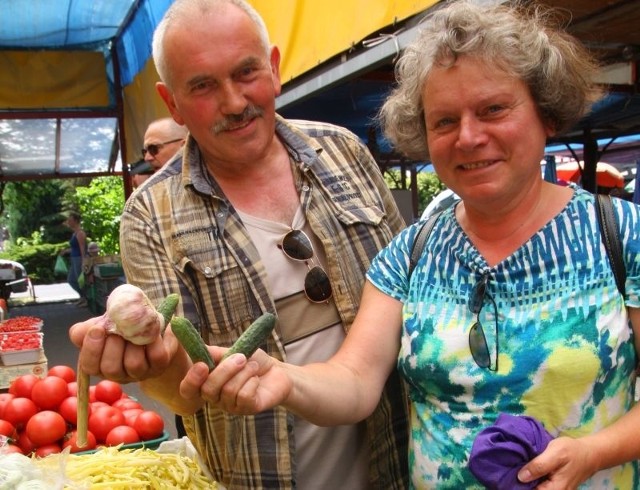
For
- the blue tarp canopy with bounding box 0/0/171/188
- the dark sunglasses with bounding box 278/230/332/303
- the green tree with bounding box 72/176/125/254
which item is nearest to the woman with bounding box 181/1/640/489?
the dark sunglasses with bounding box 278/230/332/303

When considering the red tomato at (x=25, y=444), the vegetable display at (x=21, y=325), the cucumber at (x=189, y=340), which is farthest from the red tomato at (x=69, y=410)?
the cucumber at (x=189, y=340)

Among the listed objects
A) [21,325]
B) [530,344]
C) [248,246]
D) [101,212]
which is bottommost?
[21,325]

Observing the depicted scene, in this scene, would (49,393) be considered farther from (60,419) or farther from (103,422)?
(103,422)

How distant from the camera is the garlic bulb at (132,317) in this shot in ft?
5.10

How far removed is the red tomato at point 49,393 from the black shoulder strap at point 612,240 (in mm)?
3102

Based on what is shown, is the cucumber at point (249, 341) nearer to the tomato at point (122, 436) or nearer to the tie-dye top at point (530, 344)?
the tie-dye top at point (530, 344)

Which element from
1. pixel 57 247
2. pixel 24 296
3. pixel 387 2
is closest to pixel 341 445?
pixel 387 2

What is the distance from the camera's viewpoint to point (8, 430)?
139 inches

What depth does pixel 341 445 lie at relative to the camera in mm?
2305

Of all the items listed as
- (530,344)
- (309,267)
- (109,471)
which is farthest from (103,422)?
(530,344)

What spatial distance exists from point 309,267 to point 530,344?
86cm

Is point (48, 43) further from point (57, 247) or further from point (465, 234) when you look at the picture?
point (57, 247)

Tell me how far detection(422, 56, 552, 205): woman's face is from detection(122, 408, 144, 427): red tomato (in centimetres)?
241

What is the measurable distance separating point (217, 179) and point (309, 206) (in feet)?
1.13
